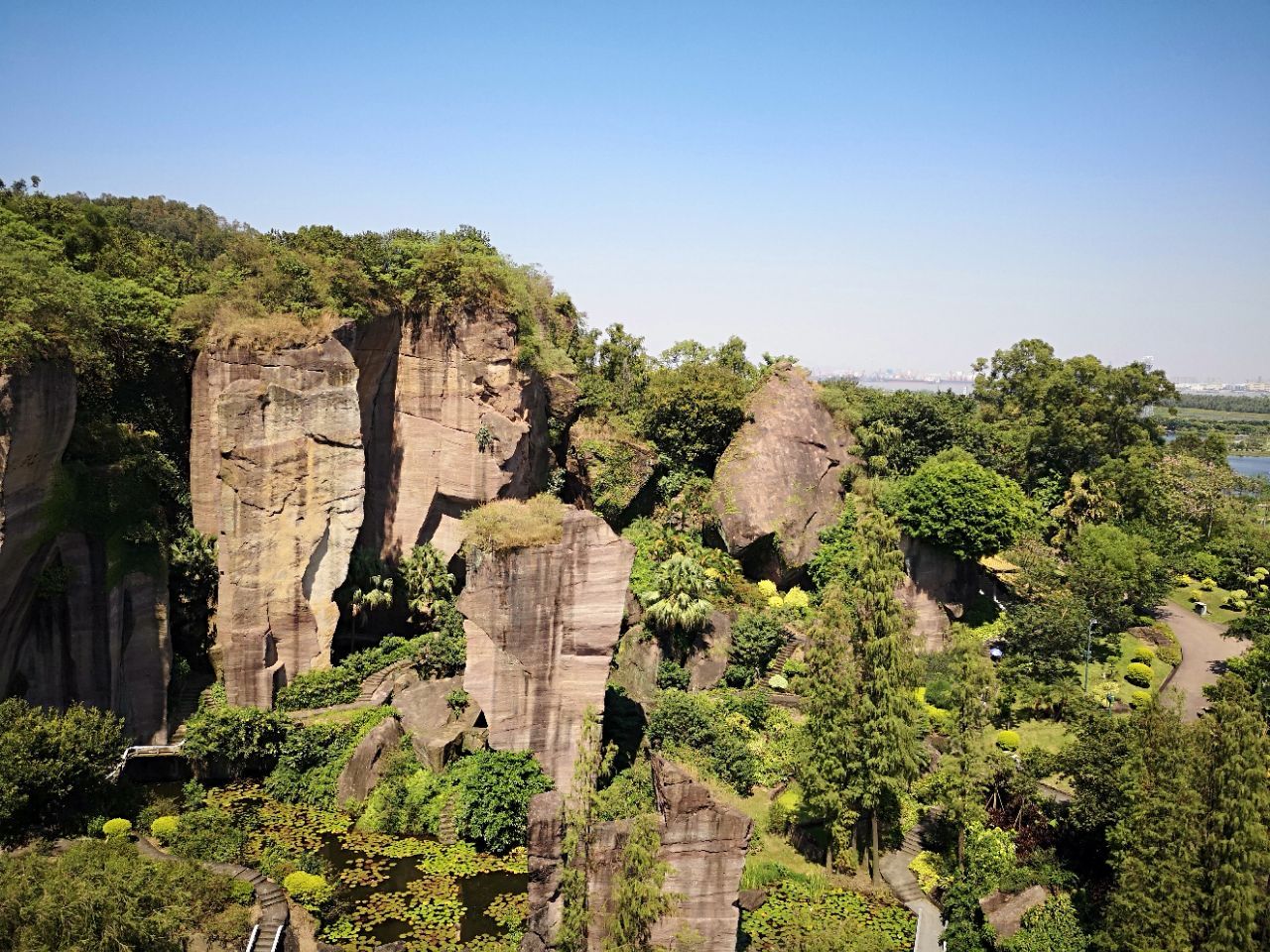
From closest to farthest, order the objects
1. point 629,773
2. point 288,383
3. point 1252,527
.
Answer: point 629,773 → point 288,383 → point 1252,527

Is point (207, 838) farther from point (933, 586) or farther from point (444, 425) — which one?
point (933, 586)

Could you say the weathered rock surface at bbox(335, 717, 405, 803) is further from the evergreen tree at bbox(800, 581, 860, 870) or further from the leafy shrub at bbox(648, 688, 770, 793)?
the evergreen tree at bbox(800, 581, 860, 870)

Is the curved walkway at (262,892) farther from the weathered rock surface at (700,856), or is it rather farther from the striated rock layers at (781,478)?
the striated rock layers at (781,478)

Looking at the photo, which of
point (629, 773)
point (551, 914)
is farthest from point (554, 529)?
point (551, 914)

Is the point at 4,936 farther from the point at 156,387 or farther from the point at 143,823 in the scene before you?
the point at 156,387

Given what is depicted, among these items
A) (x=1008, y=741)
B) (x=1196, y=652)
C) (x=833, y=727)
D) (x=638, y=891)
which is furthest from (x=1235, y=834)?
(x=1196, y=652)
